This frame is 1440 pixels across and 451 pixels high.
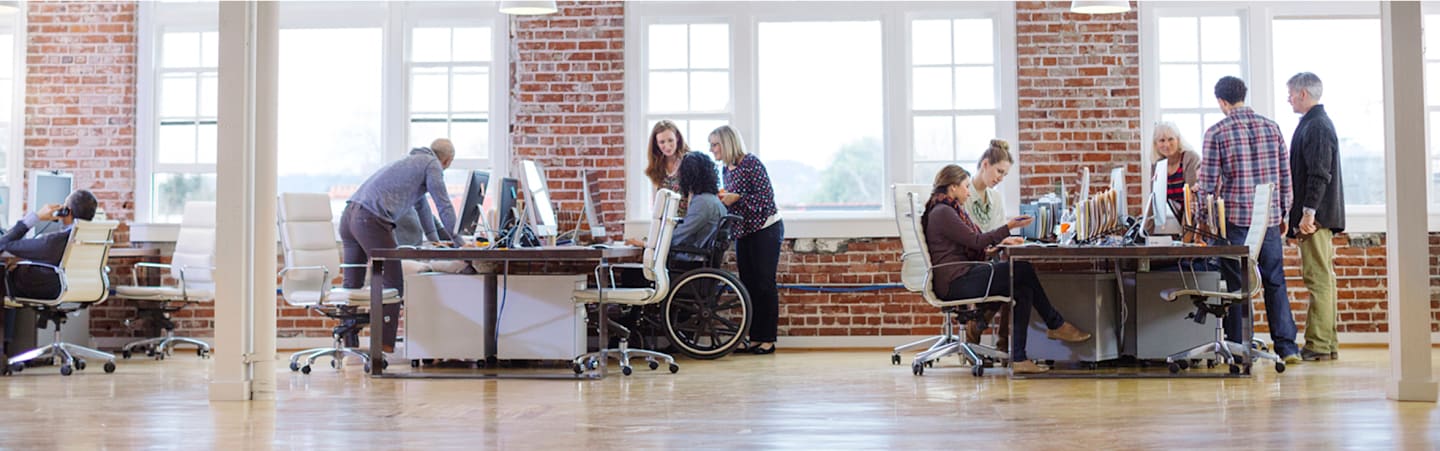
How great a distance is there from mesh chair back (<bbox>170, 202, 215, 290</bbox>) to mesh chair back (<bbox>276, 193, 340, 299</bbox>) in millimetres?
1209

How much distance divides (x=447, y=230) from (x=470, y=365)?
3.01 ft

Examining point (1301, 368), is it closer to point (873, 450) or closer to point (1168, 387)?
point (1168, 387)

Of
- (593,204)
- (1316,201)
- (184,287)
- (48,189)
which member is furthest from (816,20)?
(48,189)

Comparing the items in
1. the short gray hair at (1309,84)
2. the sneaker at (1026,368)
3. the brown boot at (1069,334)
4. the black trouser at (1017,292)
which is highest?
the short gray hair at (1309,84)

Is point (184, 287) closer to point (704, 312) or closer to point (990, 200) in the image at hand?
point (704, 312)

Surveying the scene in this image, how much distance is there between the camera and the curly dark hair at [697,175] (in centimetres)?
784

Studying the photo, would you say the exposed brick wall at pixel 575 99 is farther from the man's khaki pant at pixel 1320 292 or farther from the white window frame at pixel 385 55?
the man's khaki pant at pixel 1320 292

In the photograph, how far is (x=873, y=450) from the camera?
13.4 feet

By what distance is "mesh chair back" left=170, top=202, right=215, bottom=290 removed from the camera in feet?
28.5

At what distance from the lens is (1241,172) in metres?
7.16

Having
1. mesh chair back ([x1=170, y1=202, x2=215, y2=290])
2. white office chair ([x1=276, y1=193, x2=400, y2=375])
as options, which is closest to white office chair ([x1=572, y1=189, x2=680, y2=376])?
white office chair ([x1=276, y1=193, x2=400, y2=375])

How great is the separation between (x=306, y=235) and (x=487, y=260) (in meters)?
1.74

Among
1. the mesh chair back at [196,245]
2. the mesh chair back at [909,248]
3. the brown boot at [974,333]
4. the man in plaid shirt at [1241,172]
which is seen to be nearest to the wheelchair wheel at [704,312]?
the mesh chair back at [909,248]

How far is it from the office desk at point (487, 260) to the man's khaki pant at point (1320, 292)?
385 centimetres
